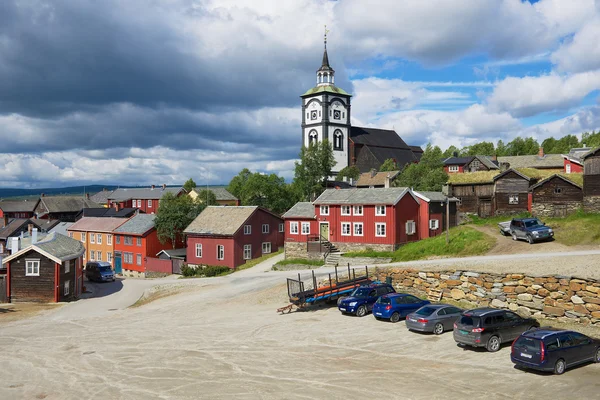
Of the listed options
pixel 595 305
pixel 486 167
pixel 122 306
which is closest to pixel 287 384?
pixel 595 305

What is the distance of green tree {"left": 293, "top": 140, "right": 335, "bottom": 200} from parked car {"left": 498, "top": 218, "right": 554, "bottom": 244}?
134ft

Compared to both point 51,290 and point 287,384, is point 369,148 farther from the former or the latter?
point 287,384

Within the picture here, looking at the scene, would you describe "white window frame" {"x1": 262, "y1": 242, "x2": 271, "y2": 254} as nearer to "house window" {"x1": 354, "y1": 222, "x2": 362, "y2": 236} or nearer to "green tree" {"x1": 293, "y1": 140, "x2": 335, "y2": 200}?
"house window" {"x1": 354, "y1": 222, "x2": 362, "y2": 236}

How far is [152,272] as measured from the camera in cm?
5850

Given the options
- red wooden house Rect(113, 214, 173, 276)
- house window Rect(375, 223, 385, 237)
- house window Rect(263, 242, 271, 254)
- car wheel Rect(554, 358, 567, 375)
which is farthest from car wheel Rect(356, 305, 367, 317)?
red wooden house Rect(113, 214, 173, 276)

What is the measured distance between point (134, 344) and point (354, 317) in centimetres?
1181

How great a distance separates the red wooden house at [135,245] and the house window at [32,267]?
1897cm

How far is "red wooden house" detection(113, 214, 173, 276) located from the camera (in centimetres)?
6053

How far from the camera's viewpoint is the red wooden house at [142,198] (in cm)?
10806

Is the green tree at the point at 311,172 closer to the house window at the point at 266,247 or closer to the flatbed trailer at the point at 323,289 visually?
the house window at the point at 266,247

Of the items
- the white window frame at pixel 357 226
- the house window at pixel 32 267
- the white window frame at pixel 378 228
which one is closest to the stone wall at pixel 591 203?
the white window frame at pixel 378 228

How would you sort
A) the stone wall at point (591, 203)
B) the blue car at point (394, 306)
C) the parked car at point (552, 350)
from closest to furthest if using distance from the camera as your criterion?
1. the parked car at point (552, 350)
2. the blue car at point (394, 306)
3. the stone wall at point (591, 203)

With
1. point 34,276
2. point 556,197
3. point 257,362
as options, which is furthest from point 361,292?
point 34,276

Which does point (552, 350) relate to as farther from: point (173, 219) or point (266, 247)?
point (173, 219)
